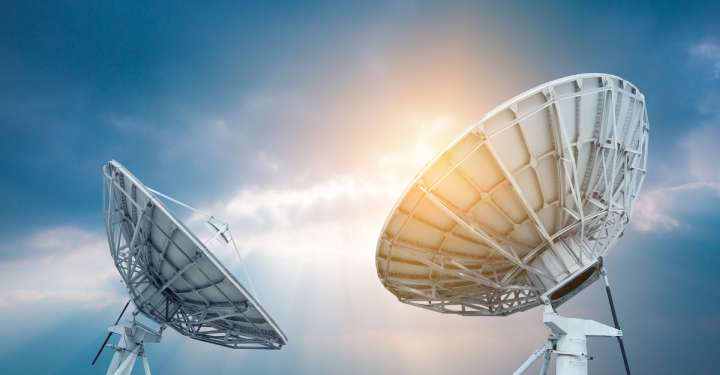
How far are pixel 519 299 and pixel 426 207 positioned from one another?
9714 millimetres

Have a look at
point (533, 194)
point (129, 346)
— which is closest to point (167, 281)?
point (129, 346)

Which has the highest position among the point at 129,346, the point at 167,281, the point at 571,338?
the point at 167,281

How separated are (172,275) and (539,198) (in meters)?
18.8

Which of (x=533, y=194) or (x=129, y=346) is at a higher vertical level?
(x=533, y=194)

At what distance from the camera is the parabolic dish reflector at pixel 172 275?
60.5 ft

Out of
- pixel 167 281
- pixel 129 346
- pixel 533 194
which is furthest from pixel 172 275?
pixel 533 194

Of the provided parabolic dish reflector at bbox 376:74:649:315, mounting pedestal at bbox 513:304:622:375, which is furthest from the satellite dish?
mounting pedestal at bbox 513:304:622:375

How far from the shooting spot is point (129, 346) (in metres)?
22.3

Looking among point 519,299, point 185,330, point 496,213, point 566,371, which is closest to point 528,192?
point 496,213

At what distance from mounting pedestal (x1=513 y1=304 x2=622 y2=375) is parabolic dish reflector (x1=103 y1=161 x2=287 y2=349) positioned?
44.3ft

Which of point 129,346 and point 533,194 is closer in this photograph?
point 533,194

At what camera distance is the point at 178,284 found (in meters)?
22.6

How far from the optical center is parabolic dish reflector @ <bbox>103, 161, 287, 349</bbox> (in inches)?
727

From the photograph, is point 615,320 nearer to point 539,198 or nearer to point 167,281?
point 539,198
